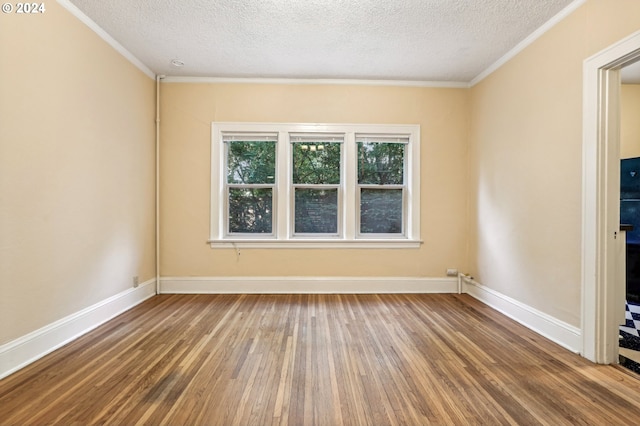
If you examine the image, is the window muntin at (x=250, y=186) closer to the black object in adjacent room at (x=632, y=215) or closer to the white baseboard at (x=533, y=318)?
the white baseboard at (x=533, y=318)

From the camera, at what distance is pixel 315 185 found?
411cm

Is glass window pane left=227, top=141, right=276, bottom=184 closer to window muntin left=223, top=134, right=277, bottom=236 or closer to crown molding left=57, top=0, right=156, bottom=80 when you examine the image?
window muntin left=223, top=134, right=277, bottom=236

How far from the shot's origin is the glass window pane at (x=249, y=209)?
4102 mm

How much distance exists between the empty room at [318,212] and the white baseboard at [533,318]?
0.7 inches

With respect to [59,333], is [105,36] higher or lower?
higher

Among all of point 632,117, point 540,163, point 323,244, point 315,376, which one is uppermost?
point 632,117

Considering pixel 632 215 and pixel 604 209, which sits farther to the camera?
pixel 632 215

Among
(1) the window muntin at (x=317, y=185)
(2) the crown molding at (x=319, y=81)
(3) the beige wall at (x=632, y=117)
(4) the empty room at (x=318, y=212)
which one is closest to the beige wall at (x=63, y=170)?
(4) the empty room at (x=318, y=212)

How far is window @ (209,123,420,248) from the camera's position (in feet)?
13.1

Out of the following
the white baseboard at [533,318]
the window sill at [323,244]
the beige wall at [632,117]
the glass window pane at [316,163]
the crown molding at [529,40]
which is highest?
the crown molding at [529,40]

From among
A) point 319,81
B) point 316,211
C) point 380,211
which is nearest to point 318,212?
point 316,211

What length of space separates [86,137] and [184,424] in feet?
8.26

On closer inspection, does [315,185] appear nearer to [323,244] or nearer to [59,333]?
[323,244]

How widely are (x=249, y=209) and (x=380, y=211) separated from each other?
1.80m
